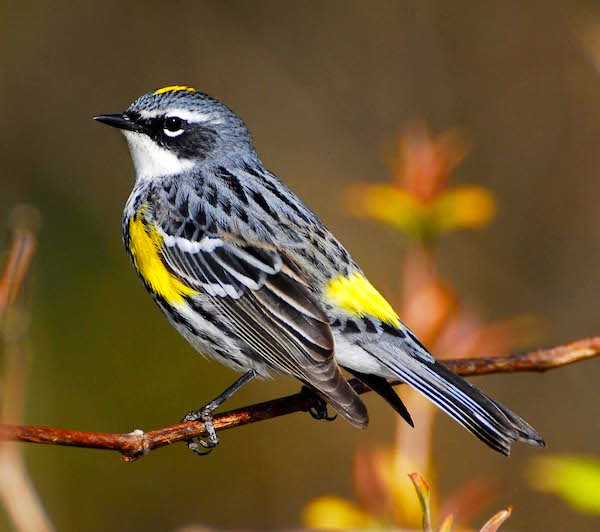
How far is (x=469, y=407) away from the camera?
3135mm

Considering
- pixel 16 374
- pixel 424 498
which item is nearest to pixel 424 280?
pixel 424 498

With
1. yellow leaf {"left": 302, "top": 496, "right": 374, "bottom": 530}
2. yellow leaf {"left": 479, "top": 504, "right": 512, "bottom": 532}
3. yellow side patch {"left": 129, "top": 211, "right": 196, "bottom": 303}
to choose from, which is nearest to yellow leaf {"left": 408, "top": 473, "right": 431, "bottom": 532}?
yellow leaf {"left": 479, "top": 504, "right": 512, "bottom": 532}

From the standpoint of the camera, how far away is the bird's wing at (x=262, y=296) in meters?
3.33

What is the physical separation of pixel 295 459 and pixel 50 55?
3.98 metres

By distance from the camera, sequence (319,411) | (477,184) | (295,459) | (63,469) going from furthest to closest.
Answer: (477,184)
(295,459)
(63,469)
(319,411)

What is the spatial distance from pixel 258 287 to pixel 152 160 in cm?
96

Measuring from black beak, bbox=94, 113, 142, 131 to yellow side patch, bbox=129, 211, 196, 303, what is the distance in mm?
486

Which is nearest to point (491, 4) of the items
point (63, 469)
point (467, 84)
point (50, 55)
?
point (467, 84)

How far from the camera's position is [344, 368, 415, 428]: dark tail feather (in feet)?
9.72

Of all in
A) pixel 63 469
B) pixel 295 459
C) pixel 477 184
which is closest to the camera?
pixel 63 469

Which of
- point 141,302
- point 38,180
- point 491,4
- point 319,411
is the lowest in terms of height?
point 319,411

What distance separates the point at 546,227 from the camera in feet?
24.0

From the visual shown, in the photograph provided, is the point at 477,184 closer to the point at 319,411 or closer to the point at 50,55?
the point at 50,55

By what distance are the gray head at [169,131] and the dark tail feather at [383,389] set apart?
52.4 inches
